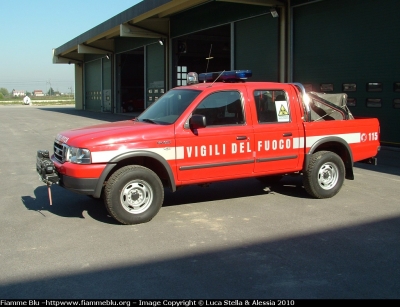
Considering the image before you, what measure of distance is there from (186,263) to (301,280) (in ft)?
3.94

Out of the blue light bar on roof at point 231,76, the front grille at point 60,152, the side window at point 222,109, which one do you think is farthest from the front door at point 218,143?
the front grille at point 60,152

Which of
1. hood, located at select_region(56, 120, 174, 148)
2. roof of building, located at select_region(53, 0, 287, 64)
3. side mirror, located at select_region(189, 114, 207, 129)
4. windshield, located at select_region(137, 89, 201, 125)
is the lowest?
hood, located at select_region(56, 120, 174, 148)

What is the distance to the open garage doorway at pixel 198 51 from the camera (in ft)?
90.0

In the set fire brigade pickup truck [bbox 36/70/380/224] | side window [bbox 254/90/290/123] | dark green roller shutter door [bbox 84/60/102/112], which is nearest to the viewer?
fire brigade pickup truck [bbox 36/70/380/224]

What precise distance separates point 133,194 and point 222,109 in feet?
6.07

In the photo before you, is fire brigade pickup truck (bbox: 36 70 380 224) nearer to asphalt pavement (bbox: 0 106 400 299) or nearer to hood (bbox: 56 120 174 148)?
hood (bbox: 56 120 174 148)

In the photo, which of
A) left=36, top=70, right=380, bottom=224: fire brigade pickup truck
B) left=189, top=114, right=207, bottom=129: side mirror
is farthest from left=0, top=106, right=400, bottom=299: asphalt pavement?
left=189, top=114, right=207, bottom=129: side mirror

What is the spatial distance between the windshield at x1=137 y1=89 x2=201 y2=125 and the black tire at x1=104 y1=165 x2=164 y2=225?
90 cm

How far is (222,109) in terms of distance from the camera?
712cm

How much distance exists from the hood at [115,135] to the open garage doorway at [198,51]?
65.7 feet

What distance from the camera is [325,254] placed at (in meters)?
5.29

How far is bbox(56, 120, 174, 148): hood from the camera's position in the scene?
624 cm

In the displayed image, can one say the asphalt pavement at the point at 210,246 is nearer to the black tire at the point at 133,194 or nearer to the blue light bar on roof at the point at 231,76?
the black tire at the point at 133,194

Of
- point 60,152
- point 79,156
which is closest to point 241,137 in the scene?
point 79,156
